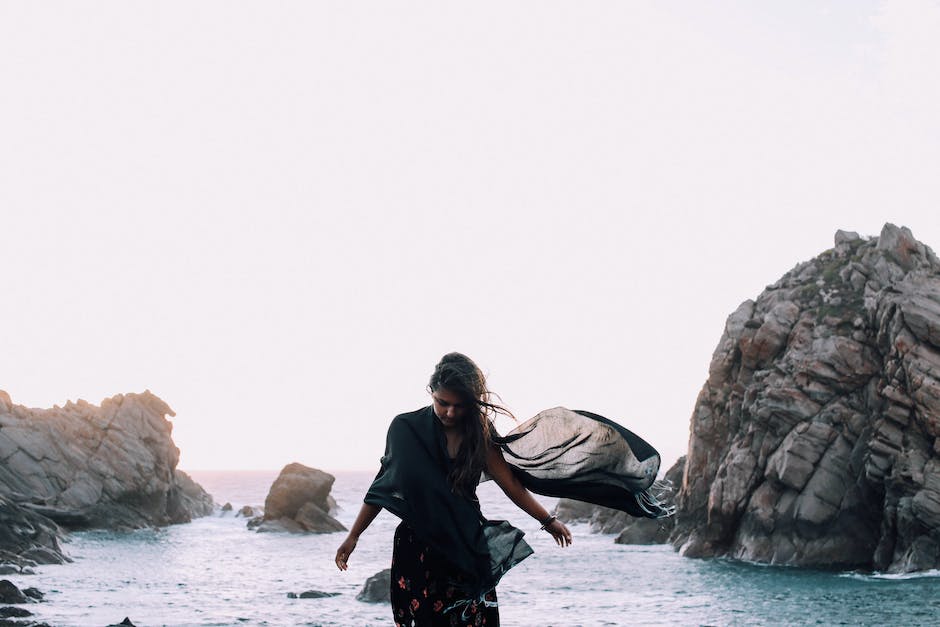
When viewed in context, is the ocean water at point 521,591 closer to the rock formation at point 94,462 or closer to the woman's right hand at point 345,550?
the rock formation at point 94,462

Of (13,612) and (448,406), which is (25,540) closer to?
(13,612)

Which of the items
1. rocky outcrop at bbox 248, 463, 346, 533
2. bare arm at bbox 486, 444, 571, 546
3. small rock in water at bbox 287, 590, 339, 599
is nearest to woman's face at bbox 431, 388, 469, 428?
bare arm at bbox 486, 444, 571, 546

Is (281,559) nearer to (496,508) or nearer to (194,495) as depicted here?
(194,495)

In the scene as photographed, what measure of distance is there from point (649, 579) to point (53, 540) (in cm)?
2833

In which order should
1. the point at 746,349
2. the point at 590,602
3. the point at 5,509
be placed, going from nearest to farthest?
the point at 590,602 → the point at 5,509 → the point at 746,349

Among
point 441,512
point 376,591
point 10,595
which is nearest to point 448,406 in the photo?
point 441,512

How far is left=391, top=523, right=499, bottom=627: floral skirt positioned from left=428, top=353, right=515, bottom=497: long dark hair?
48 cm

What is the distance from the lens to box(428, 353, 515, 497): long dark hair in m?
5.82

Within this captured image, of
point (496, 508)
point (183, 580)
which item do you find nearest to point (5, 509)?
point (183, 580)

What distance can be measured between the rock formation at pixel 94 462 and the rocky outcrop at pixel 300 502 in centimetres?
985

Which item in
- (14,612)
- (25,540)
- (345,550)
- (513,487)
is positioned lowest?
(14,612)

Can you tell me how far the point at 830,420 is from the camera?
43969 millimetres

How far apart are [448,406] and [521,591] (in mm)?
34047

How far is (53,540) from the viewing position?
44844 millimetres
